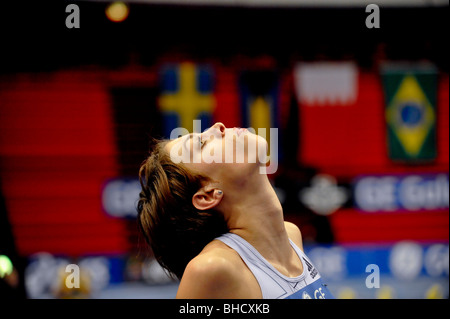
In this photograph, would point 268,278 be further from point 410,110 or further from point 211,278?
point 410,110

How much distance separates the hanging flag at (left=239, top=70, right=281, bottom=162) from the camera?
17.9 feet

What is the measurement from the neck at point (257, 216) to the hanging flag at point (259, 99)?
11.2ft

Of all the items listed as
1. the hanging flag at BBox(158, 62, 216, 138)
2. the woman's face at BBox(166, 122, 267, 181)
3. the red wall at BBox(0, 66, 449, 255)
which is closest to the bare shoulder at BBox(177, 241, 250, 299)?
the woman's face at BBox(166, 122, 267, 181)

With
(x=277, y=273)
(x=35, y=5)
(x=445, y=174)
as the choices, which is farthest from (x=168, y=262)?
(x=445, y=174)

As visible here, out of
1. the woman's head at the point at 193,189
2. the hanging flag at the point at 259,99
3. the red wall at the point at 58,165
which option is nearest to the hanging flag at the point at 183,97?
the hanging flag at the point at 259,99

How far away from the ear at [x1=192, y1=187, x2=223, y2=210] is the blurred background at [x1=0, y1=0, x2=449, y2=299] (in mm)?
Result: 3302

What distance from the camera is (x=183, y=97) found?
17.5ft

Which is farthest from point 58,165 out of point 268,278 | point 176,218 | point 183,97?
point 268,278

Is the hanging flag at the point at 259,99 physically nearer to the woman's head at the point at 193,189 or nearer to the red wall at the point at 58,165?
the red wall at the point at 58,165

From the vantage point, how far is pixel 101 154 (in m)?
5.42

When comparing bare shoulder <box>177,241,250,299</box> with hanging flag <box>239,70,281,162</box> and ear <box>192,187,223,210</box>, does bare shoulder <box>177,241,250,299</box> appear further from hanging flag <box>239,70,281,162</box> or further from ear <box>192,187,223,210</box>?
hanging flag <box>239,70,281,162</box>

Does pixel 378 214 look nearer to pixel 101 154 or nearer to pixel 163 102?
pixel 163 102

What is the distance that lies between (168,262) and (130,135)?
3482 mm

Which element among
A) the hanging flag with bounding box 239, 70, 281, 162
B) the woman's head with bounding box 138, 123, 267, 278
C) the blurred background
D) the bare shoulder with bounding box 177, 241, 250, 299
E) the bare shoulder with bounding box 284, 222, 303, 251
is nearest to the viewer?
the bare shoulder with bounding box 177, 241, 250, 299
